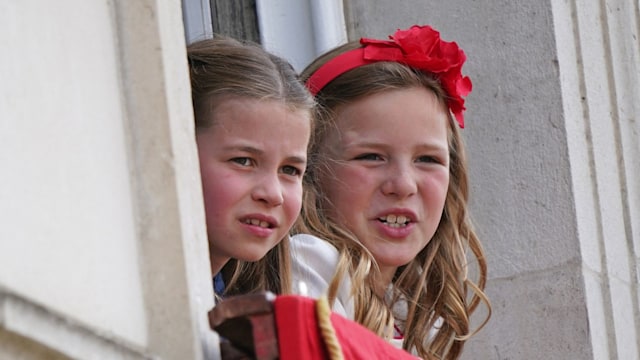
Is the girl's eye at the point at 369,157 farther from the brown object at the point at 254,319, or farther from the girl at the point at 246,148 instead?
the brown object at the point at 254,319

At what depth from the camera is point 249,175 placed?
2613 mm

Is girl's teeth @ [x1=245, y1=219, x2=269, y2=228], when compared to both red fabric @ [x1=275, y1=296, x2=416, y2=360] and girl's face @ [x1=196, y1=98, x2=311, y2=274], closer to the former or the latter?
girl's face @ [x1=196, y1=98, x2=311, y2=274]

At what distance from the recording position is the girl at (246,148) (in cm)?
260

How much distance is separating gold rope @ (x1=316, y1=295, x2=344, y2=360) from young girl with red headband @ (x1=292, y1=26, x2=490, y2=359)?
96 cm

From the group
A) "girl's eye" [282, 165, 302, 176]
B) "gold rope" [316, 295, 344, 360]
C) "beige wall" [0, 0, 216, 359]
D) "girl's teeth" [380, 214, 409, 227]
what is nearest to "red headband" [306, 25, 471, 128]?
"girl's teeth" [380, 214, 409, 227]

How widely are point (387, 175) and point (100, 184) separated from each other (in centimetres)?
125

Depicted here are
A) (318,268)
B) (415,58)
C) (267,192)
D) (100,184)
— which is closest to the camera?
(100,184)

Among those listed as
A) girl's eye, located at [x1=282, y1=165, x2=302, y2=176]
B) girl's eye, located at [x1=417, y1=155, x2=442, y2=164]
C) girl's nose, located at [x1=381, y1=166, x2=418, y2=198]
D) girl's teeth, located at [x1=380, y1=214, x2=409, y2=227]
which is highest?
girl's eye, located at [x1=282, y1=165, x2=302, y2=176]

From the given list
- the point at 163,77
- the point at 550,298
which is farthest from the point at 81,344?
the point at 550,298

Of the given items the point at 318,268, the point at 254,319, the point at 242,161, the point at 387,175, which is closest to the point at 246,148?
the point at 242,161

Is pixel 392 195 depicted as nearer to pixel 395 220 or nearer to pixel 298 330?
pixel 395 220

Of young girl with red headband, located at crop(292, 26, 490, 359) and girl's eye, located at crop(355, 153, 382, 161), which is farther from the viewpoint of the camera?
girl's eye, located at crop(355, 153, 382, 161)

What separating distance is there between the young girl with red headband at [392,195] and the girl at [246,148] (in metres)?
0.23

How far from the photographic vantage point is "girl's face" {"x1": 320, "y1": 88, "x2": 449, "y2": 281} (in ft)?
10.3
